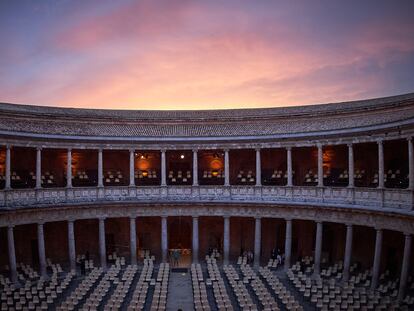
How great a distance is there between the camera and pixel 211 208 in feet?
123

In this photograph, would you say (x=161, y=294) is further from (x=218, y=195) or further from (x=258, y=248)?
(x=258, y=248)

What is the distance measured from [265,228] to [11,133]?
24.9 meters

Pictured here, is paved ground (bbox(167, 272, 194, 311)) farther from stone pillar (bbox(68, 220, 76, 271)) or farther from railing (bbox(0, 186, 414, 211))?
stone pillar (bbox(68, 220, 76, 271))

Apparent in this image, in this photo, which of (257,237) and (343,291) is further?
(257,237)

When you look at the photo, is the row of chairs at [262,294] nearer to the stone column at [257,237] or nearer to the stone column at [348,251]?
the stone column at [257,237]

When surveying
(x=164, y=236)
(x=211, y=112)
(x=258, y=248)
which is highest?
(x=211, y=112)

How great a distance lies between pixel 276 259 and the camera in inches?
1484

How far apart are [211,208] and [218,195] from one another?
132 centimetres

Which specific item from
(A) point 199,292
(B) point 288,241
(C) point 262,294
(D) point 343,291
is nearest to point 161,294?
(A) point 199,292

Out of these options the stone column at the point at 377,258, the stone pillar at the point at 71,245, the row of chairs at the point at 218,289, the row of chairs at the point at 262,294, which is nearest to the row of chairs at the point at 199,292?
the row of chairs at the point at 218,289

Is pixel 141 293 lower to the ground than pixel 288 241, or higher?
lower

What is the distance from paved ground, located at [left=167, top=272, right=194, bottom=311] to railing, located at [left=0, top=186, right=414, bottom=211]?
6.54 meters

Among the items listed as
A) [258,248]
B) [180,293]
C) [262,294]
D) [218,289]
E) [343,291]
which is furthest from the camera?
[258,248]

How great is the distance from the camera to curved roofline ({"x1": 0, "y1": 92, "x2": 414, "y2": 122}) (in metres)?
34.8
